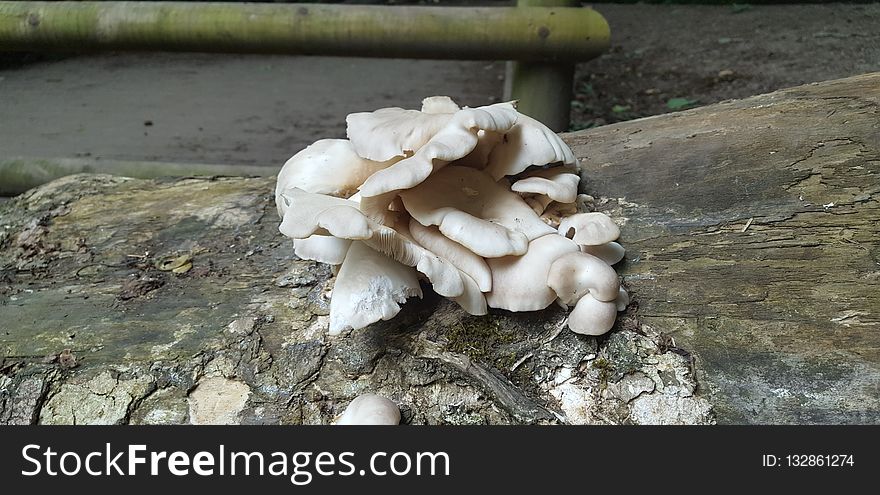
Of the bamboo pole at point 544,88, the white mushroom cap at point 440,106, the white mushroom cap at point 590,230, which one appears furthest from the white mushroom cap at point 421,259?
the bamboo pole at point 544,88

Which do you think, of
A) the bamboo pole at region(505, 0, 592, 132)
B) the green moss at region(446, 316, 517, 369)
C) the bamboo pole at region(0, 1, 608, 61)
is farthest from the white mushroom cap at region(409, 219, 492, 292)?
the bamboo pole at region(505, 0, 592, 132)

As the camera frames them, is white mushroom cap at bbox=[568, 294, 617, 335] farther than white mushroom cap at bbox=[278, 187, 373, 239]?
Yes

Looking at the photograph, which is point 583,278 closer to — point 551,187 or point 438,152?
point 551,187

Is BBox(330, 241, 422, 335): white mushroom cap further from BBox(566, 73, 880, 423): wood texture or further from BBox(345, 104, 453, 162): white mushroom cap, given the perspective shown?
BBox(566, 73, 880, 423): wood texture

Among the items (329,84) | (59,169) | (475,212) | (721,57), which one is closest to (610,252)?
(475,212)

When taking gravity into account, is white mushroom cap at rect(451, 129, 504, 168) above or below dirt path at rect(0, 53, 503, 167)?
above

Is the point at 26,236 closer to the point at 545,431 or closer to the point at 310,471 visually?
the point at 310,471

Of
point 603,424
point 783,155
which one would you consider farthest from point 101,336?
point 783,155
